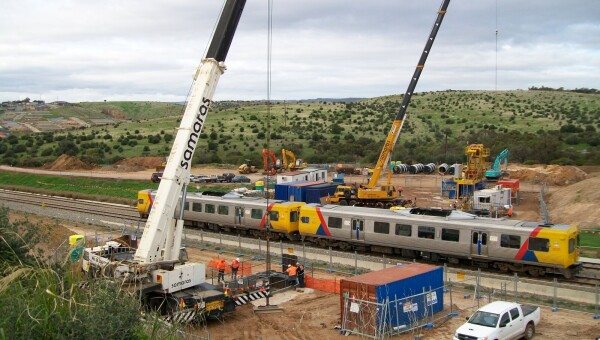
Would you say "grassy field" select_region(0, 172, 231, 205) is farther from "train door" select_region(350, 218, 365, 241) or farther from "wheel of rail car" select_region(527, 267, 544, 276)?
"wheel of rail car" select_region(527, 267, 544, 276)

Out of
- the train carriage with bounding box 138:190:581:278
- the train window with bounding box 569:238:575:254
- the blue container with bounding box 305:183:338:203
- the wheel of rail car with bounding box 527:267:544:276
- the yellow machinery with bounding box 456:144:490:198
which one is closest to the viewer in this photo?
the train window with bounding box 569:238:575:254

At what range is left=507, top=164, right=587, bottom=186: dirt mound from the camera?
59.1 m

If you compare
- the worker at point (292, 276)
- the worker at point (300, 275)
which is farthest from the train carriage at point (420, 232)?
the worker at point (300, 275)

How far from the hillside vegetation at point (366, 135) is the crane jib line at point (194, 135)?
5354 cm

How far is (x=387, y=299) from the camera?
17.2 meters

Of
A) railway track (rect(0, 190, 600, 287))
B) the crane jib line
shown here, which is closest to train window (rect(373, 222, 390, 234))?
railway track (rect(0, 190, 600, 287))

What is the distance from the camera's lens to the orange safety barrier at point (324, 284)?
22609 mm

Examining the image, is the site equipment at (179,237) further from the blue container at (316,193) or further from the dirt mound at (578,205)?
the dirt mound at (578,205)

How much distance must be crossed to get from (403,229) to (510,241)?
17.4ft

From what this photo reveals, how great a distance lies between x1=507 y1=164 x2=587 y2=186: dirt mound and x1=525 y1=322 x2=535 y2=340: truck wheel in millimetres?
45808

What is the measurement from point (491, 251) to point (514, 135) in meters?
68.9

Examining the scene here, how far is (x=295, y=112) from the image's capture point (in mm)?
134000

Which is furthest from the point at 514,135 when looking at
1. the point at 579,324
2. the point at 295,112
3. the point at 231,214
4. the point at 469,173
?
the point at 579,324

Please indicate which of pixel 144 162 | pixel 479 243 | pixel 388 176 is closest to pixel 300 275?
pixel 479 243
